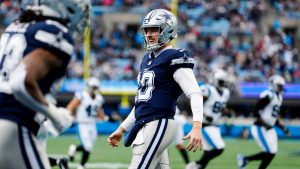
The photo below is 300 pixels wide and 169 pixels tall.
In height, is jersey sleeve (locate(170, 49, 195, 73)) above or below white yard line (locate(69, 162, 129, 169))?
above

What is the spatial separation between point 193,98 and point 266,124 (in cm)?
593

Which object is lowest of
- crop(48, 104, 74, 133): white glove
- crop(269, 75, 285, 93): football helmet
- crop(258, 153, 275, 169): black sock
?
crop(258, 153, 275, 169): black sock

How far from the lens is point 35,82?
11.9ft

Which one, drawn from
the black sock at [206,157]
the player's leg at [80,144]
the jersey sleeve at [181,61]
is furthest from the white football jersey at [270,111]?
the jersey sleeve at [181,61]

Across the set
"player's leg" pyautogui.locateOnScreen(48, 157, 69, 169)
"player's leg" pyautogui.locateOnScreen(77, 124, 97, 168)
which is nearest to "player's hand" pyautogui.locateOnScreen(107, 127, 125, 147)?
"player's leg" pyautogui.locateOnScreen(48, 157, 69, 169)

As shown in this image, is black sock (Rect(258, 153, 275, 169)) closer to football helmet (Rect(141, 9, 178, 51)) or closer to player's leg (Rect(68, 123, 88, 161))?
player's leg (Rect(68, 123, 88, 161))

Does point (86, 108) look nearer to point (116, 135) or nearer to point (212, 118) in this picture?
point (212, 118)

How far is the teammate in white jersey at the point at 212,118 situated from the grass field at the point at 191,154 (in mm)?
1121

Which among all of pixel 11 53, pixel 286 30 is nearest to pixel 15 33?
pixel 11 53

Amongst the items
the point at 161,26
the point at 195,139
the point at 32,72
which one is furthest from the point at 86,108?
the point at 32,72

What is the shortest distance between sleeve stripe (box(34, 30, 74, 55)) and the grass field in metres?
7.47

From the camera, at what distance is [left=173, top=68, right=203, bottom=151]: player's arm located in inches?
187

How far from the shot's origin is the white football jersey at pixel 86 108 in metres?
12.4

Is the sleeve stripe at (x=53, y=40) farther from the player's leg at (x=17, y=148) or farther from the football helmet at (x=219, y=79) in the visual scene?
the football helmet at (x=219, y=79)
